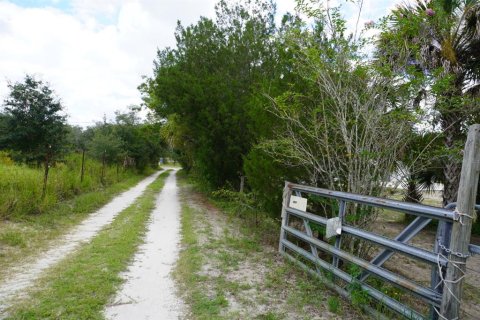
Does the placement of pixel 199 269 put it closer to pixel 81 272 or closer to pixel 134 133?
pixel 81 272

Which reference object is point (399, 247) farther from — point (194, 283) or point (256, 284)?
point (194, 283)

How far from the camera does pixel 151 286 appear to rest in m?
4.27

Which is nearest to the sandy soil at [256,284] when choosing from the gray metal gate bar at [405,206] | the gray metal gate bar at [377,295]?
the gray metal gate bar at [377,295]

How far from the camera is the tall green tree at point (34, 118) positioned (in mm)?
12562

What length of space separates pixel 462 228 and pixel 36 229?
25.3 ft

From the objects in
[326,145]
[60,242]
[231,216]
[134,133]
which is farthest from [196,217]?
[134,133]

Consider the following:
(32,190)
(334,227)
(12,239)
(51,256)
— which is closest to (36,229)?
(12,239)

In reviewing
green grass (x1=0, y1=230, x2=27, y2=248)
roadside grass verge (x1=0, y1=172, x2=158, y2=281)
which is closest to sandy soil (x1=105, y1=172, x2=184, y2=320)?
roadside grass verge (x1=0, y1=172, x2=158, y2=281)

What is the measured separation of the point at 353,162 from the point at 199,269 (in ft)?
9.87

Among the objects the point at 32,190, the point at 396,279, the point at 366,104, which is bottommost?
the point at 32,190

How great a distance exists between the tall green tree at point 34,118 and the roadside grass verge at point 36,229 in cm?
365

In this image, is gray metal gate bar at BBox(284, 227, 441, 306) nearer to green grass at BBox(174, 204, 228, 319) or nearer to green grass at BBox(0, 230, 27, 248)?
green grass at BBox(174, 204, 228, 319)

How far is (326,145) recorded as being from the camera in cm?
524

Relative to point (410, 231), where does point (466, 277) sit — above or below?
below
